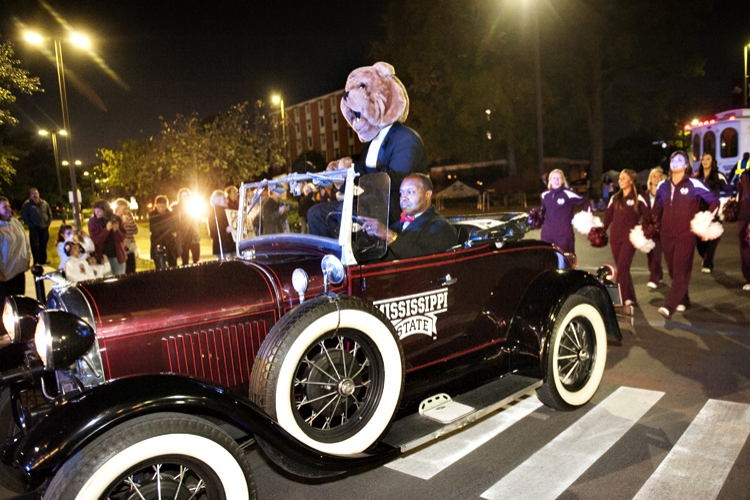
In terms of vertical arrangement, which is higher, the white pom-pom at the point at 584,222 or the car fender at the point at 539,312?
the white pom-pom at the point at 584,222

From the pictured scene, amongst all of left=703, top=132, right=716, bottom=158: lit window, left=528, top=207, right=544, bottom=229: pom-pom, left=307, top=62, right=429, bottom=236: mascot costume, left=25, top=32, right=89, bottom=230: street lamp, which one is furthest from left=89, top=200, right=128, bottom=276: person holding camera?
left=703, top=132, right=716, bottom=158: lit window

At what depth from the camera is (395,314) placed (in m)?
3.45

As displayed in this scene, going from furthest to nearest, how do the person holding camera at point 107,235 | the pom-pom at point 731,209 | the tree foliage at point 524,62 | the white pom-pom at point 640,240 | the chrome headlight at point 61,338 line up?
the tree foliage at point 524,62 < the person holding camera at point 107,235 < the pom-pom at point 731,209 < the white pom-pom at point 640,240 < the chrome headlight at point 61,338

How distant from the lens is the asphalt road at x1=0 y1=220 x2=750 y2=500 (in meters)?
3.17

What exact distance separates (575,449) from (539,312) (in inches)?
38.0

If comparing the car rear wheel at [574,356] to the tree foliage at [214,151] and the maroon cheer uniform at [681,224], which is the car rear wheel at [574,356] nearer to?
the maroon cheer uniform at [681,224]

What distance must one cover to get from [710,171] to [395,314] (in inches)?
386

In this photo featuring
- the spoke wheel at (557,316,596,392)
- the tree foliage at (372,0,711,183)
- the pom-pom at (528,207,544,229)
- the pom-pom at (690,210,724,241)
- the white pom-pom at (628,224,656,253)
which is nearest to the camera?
the spoke wheel at (557,316,596,392)

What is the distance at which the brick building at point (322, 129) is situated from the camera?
6191 centimetres

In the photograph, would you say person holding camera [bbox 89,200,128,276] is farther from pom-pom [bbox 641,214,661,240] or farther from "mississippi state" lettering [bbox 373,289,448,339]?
pom-pom [bbox 641,214,661,240]

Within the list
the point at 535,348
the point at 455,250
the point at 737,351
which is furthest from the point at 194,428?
the point at 737,351

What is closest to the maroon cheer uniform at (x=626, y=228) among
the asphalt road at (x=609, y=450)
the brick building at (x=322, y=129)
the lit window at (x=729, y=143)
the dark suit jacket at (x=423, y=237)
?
the asphalt road at (x=609, y=450)

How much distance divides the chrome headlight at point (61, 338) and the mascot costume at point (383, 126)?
2073 millimetres

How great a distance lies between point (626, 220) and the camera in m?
7.25
